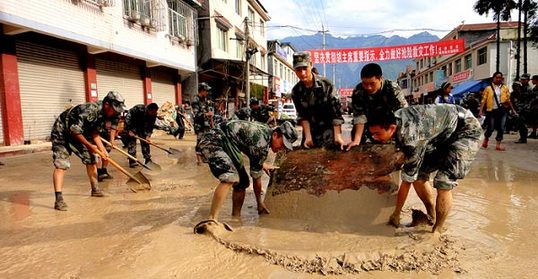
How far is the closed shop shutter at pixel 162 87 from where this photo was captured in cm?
1585

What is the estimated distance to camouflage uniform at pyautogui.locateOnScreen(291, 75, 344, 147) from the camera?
383cm

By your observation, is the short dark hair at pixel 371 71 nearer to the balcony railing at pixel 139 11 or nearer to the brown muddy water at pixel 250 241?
Result: the brown muddy water at pixel 250 241

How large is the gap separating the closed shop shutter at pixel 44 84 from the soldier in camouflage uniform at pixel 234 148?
26.7 feet

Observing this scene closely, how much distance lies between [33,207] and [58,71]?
7.34 metres

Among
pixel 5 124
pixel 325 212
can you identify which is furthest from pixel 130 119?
pixel 325 212

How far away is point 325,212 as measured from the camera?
353 centimetres

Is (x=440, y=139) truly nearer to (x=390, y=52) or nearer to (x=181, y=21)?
(x=181, y=21)

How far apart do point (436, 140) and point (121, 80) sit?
40.2 feet

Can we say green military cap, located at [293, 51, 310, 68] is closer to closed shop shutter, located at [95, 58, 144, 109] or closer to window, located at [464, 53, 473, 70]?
closed shop shutter, located at [95, 58, 144, 109]

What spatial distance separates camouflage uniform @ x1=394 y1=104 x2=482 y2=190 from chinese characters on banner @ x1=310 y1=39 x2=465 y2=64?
55.2ft

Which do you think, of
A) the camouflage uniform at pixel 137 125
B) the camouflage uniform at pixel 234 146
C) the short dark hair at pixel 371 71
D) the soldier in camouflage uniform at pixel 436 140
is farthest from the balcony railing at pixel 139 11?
the soldier in camouflage uniform at pixel 436 140

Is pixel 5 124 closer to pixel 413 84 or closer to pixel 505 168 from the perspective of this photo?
pixel 505 168

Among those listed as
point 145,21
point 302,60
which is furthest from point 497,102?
point 145,21

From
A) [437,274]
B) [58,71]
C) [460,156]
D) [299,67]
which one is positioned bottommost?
[437,274]
